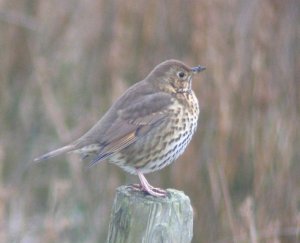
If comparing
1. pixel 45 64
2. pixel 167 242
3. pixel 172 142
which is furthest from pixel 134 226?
pixel 45 64

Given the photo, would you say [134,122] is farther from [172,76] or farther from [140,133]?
[172,76]

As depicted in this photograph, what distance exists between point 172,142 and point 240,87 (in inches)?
64.0

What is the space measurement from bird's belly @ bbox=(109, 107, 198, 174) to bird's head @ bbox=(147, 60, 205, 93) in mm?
249

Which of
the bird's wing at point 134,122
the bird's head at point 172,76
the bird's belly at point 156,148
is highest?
the bird's head at point 172,76

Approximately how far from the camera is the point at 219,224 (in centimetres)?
552

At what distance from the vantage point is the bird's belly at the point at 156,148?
4168 mm

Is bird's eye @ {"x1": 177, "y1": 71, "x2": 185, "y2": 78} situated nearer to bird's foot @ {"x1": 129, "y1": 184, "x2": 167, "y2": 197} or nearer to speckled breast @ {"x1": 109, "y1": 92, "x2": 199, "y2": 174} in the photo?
speckled breast @ {"x1": 109, "y1": 92, "x2": 199, "y2": 174}

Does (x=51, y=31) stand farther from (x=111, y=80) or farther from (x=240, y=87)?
(x=240, y=87)

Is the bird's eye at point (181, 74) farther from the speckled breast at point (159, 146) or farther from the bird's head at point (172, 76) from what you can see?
the speckled breast at point (159, 146)

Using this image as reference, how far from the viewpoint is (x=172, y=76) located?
4449 millimetres

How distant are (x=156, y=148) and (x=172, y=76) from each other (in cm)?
46

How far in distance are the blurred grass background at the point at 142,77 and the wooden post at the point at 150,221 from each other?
56.0 inches

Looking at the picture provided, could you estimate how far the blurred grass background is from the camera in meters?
5.50

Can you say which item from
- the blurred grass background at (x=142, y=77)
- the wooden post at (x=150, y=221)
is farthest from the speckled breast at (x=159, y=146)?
the wooden post at (x=150, y=221)
